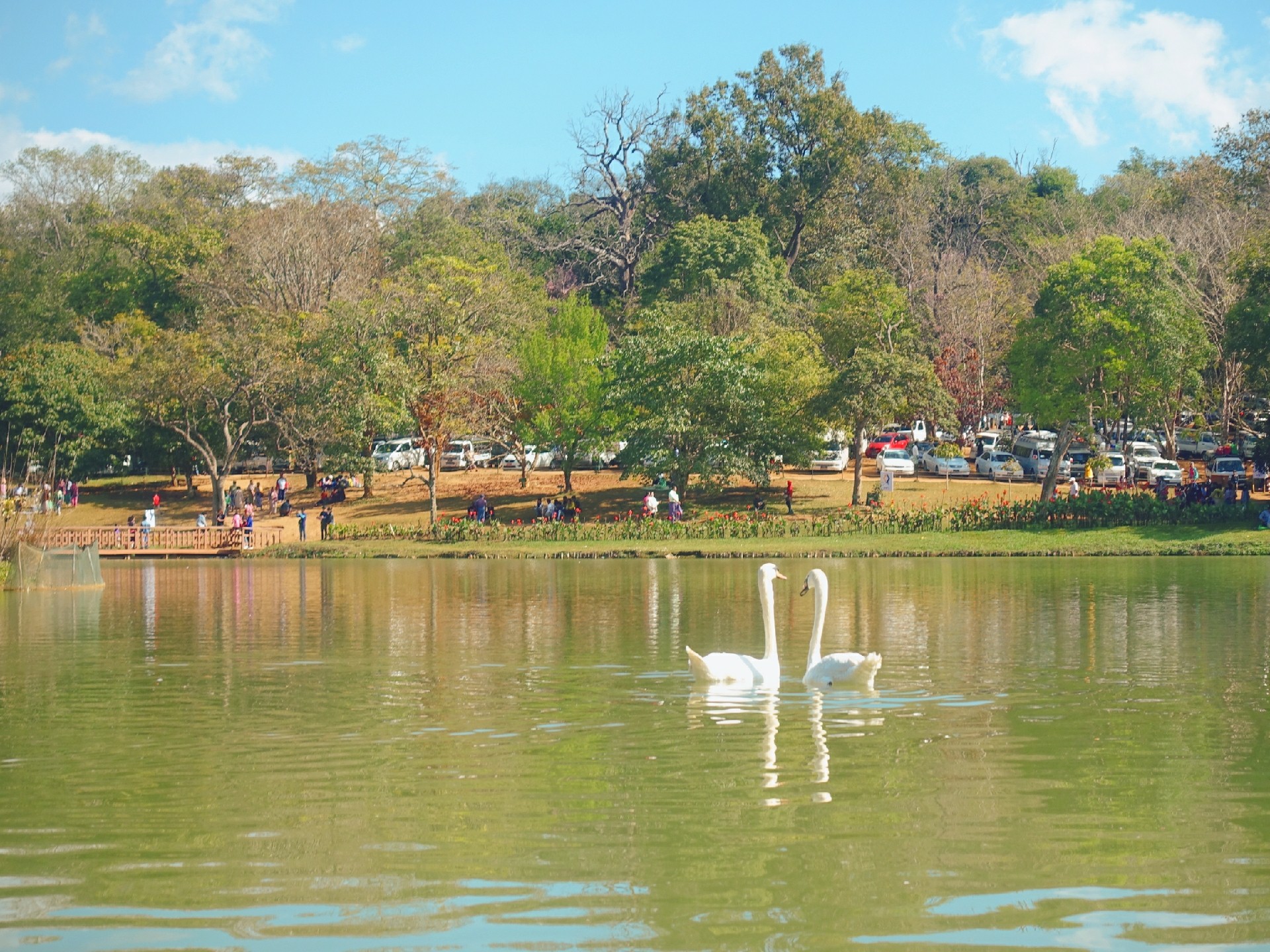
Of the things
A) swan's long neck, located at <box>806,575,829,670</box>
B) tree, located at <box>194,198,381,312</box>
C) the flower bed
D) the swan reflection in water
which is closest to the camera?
the swan reflection in water

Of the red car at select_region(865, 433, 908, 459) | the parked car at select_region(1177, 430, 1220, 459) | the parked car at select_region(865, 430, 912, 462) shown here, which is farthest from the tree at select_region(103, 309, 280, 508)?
the parked car at select_region(1177, 430, 1220, 459)

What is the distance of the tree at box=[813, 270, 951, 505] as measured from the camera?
53156 mm

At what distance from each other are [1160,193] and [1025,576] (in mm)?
45349

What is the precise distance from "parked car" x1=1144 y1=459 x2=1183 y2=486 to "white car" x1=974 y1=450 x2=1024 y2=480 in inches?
213

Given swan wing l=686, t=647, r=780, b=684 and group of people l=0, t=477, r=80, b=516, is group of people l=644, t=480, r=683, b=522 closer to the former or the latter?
group of people l=0, t=477, r=80, b=516

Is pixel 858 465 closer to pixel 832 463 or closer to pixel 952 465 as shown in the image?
pixel 832 463

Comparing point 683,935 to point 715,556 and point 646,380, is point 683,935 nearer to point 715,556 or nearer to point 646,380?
point 715,556

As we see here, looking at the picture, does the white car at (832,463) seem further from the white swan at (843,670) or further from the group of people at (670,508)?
the white swan at (843,670)

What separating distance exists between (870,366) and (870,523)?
23.8ft

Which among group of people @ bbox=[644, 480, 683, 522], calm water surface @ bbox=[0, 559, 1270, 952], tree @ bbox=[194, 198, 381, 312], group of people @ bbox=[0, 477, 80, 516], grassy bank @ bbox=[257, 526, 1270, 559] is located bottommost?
calm water surface @ bbox=[0, 559, 1270, 952]

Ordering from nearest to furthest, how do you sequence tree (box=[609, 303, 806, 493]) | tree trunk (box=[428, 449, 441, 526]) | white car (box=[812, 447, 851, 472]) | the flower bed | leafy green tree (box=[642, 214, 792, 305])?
the flower bed, tree (box=[609, 303, 806, 493]), tree trunk (box=[428, 449, 441, 526]), white car (box=[812, 447, 851, 472]), leafy green tree (box=[642, 214, 792, 305])

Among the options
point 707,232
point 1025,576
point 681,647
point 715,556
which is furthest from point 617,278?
point 681,647

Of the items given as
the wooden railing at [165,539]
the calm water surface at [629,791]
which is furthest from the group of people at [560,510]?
the calm water surface at [629,791]

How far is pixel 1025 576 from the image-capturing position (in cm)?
3525
